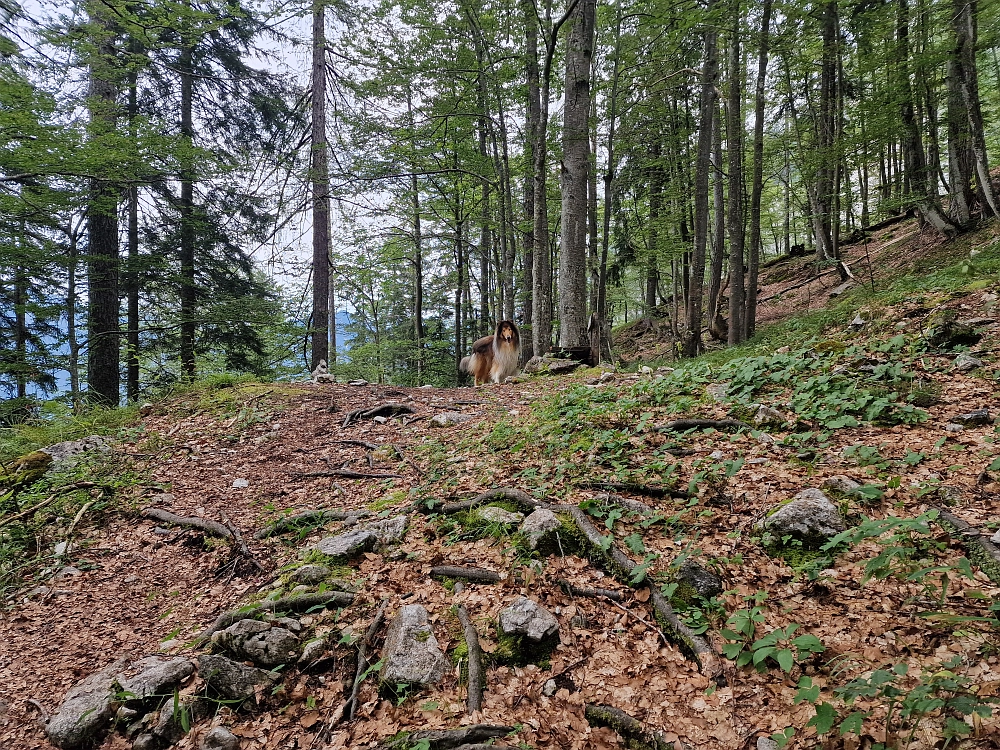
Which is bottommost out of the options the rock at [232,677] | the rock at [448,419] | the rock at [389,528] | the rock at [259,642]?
the rock at [232,677]

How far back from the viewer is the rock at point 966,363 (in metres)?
3.53

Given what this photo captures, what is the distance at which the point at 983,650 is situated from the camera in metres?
1.56

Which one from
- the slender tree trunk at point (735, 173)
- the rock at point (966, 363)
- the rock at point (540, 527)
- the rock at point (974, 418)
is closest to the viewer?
the rock at point (540, 527)

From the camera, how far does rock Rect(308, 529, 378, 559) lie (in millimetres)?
3070

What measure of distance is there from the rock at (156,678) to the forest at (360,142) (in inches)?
272

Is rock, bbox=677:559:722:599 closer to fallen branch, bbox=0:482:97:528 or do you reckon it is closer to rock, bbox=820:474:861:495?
rock, bbox=820:474:861:495

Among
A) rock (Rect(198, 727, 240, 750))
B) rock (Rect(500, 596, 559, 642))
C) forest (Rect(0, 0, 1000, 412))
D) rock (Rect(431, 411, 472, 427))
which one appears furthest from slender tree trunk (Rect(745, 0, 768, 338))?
rock (Rect(198, 727, 240, 750))

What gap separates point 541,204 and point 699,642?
8539 millimetres

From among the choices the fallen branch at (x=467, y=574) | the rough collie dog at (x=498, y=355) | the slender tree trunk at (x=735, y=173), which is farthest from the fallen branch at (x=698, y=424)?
the slender tree trunk at (x=735, y=173)

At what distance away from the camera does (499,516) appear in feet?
10.2

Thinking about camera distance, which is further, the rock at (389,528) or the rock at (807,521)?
the rock at (389,528)

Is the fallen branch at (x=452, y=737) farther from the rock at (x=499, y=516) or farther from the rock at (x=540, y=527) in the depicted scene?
the rock at (x=499, y=516)

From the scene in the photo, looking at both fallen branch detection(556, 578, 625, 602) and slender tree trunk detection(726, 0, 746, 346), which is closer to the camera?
fallen branch detection(556, 578, 625, 602)

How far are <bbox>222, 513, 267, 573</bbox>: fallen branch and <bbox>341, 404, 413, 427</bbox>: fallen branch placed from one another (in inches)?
101
